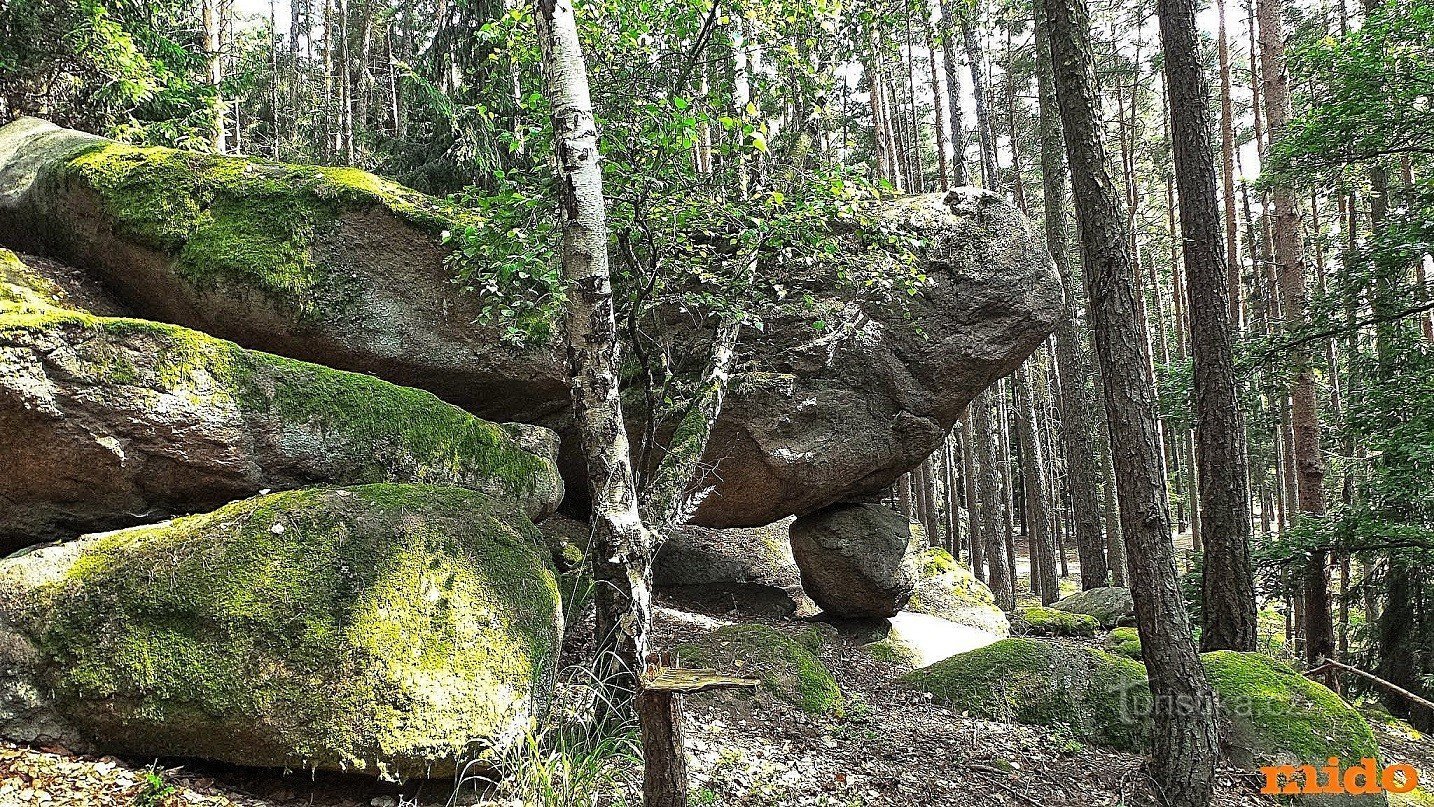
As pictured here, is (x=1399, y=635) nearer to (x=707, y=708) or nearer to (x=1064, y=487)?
(x=707, y=708)

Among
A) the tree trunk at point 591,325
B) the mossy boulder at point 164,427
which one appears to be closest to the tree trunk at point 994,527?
the tree trunk at point 591,325

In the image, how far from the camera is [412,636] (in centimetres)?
383

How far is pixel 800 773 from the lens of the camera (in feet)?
15.7

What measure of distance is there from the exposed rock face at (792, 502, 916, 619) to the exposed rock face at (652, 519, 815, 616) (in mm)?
726

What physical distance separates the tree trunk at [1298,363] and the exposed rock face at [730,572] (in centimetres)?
580

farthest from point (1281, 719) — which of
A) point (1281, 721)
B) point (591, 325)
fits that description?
point (591, 325)

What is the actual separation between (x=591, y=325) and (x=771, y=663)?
371cm

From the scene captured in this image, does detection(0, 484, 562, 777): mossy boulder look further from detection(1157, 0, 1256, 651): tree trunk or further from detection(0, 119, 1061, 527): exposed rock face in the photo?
detection(1157, 0, 1256, 651): tree trunk

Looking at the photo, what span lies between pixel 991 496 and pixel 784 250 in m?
10.2

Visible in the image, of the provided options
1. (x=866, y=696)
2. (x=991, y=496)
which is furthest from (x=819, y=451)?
(x=991, y=496)

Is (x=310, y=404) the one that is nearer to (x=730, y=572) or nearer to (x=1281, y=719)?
(x=730, y=572)

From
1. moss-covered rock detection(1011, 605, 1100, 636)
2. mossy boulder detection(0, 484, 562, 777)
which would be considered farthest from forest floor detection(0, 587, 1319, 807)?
moss-covered rock detection(1011, 605, 1100, 636)

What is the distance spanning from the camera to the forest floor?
331 cm

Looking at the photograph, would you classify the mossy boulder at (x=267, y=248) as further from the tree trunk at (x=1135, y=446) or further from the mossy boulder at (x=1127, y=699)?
the mossy boulder at (x=1127, y=699)
